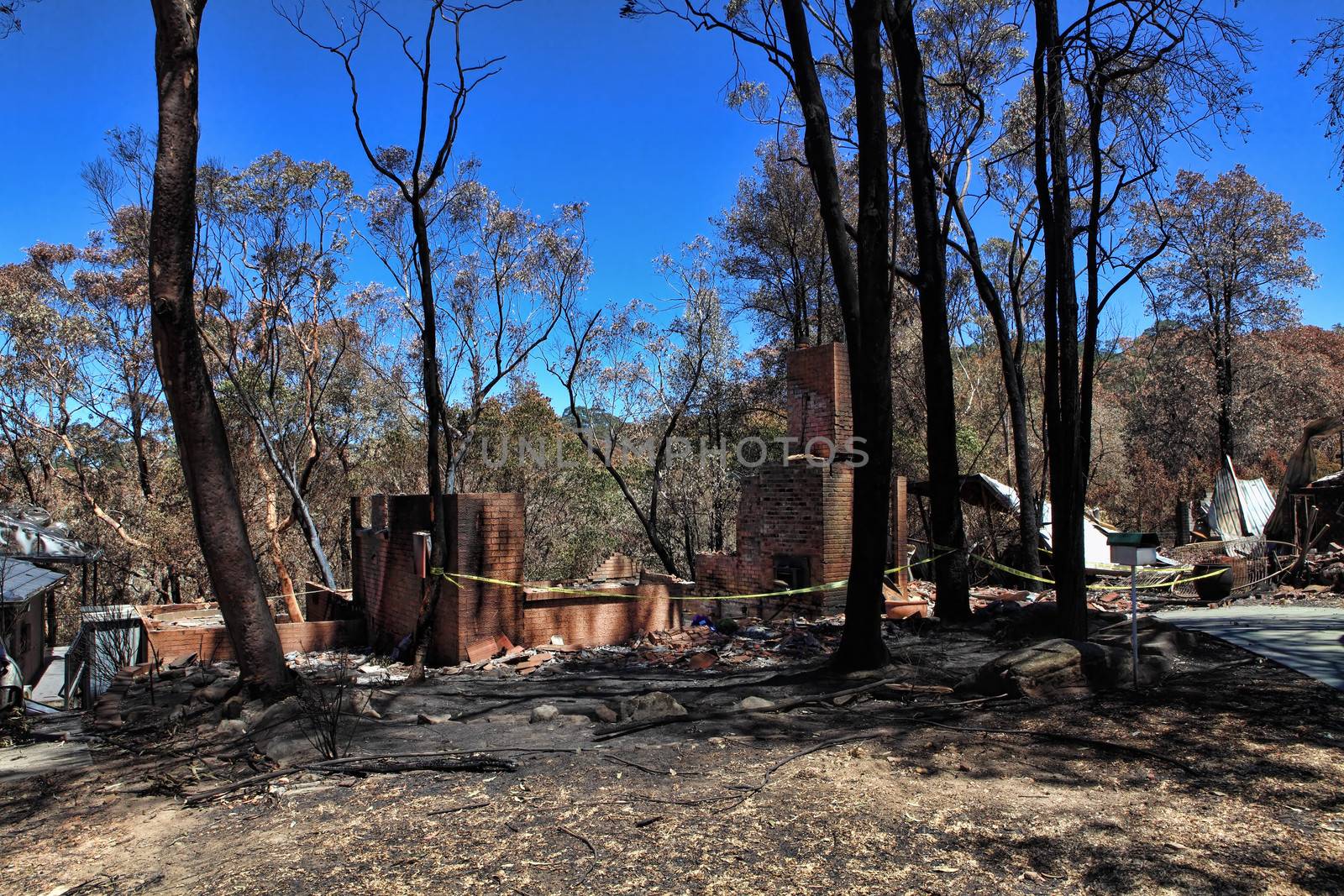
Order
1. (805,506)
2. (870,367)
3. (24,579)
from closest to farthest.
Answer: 1. (870,367)
2. (24,579)
3. (805,506)

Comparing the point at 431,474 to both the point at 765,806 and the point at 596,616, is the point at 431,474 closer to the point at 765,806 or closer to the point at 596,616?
the point at 596,616

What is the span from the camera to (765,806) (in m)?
3.98

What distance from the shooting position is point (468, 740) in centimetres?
546

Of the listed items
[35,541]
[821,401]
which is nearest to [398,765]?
[821,401]

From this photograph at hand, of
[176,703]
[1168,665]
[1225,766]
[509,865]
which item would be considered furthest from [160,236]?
[1168,665]

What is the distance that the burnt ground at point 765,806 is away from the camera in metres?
3.27

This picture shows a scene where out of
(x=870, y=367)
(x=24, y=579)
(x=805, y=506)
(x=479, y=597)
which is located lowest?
(x=479, y=597)

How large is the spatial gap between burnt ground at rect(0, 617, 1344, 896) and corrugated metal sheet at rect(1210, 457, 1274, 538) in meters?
15.7

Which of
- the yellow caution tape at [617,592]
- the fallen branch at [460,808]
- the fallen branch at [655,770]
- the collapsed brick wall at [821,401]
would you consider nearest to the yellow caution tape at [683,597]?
the yellow caution tape at [617,592]

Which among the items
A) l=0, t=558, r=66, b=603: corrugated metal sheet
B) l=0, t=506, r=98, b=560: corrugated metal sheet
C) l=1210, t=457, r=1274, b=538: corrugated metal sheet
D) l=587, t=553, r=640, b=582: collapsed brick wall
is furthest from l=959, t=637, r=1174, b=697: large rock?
l=1210, t=457, r=1274, b=538: corrugated metal sheet

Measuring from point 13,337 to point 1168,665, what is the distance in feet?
83.2

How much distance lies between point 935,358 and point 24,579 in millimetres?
12179

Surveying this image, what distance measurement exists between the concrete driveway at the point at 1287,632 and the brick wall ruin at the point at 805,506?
13.8 feet

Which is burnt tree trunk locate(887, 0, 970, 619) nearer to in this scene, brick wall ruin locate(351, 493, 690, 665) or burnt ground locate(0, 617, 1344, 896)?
brick wall ruin locate(351, 493, 690, 665)
